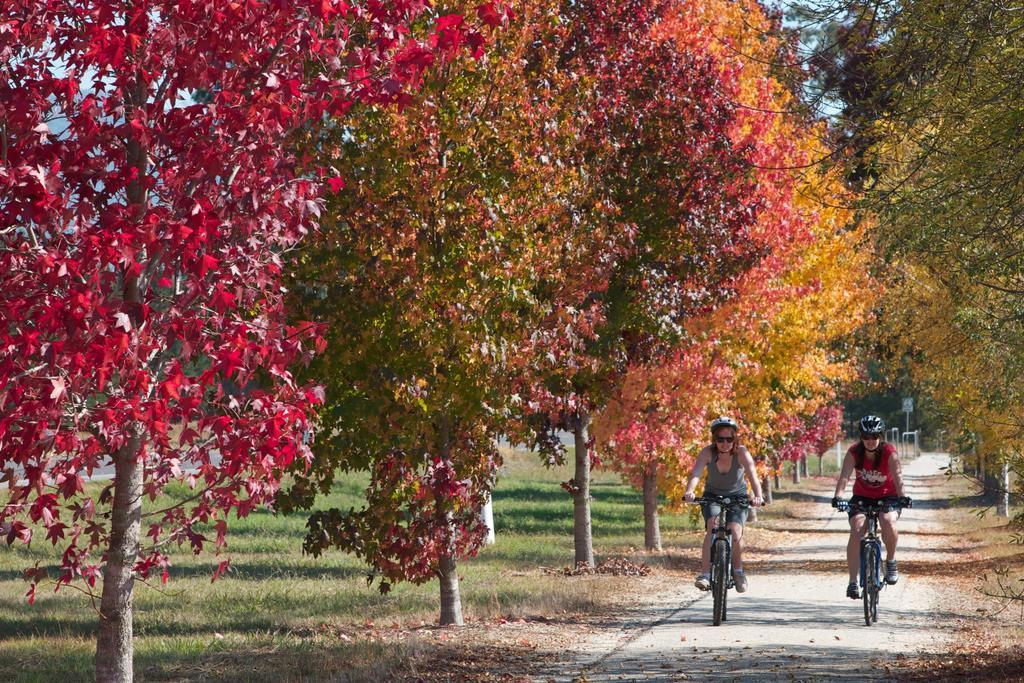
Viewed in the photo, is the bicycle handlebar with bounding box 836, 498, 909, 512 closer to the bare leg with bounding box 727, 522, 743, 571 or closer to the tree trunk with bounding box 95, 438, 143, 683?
the bare leg with bounding box 727, 522, 743, 571

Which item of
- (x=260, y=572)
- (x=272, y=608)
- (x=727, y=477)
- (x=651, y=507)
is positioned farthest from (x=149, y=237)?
(x=651, y=507)

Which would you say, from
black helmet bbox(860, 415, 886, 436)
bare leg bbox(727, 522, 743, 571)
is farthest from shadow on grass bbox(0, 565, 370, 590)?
black helmet bbox(860, 415, 886, 436)

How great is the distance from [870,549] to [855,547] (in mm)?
159

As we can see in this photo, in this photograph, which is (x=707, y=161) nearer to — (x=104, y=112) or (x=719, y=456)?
(x=719, y=456)

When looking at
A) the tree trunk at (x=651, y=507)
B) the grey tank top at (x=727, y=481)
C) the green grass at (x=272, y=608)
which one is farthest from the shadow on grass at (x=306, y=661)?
the tree trunk at (x=651, y=507)

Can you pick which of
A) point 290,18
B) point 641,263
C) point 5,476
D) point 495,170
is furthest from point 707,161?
point 5,476

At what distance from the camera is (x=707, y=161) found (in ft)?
60.1

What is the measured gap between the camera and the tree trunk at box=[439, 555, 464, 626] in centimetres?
1407

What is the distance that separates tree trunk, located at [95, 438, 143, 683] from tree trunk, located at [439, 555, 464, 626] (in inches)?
252

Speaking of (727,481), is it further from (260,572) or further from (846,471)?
(260,572)

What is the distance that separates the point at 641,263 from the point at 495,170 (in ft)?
20.0

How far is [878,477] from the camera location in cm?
1360

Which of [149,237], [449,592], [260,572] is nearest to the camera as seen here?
[149,237]

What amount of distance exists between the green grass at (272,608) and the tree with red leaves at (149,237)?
2.39 meters
